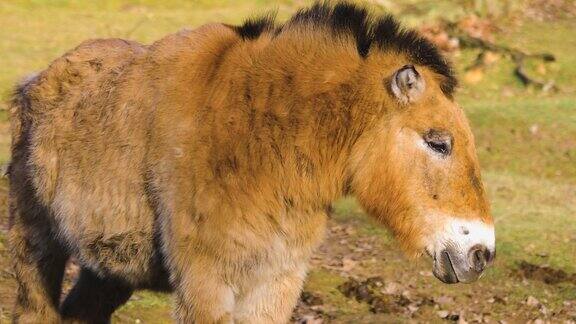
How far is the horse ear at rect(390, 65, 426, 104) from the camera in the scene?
218 inches

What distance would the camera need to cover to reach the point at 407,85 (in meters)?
5.57

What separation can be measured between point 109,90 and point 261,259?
1454 millimetres

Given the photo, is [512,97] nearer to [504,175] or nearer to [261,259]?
[504,175]

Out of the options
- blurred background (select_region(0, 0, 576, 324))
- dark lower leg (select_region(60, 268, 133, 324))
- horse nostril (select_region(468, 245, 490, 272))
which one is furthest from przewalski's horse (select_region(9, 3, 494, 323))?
blurred background (select_region(0, 0, 576, 324))

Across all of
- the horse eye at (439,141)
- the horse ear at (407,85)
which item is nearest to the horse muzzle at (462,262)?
the horse eye at (439,141)

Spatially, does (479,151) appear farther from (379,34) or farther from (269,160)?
(269,160)

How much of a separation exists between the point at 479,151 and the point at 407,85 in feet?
27.5

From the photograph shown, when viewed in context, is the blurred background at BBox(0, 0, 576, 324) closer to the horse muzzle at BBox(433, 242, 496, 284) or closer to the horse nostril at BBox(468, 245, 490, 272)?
the horse muzzle at BBox(433, 242, 496, 284)

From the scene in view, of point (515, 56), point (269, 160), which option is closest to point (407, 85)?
point (269, 160)

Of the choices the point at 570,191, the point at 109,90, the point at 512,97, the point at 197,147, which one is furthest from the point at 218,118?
the point at 512,97

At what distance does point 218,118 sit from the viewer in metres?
5.73

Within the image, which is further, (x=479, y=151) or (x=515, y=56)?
(x=515, y=56)

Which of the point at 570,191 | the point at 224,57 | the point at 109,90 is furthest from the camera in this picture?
the point at 570,191

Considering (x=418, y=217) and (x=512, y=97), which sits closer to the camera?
(x=418, y=217)
